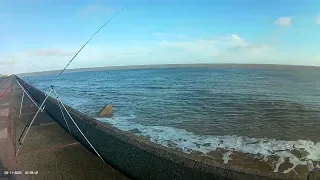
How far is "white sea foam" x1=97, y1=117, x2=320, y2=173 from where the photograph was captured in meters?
9.25

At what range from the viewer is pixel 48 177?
23.7 ft

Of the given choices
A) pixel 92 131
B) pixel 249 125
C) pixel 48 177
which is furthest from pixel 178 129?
pixel 48 177

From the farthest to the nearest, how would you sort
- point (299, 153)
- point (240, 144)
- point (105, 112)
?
point (105, 112)
point (240, 144)
point (299, 153)

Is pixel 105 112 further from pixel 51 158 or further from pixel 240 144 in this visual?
pixel 240 144

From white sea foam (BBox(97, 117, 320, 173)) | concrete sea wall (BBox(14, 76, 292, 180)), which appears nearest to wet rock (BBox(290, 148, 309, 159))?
white sea foam (BBox(97, 117, 320, 173))

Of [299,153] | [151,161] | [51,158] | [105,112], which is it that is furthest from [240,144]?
[105,112]

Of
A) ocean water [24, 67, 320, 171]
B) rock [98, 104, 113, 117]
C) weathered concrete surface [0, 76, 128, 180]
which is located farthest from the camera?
rock [98, 104, 113, 117]

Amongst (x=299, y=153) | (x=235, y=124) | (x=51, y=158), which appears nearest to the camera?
(x=51, y=158)

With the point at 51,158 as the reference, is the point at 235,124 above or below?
below

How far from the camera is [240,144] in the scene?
10.5 meters

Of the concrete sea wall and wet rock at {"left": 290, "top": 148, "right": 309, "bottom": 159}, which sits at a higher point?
the concrete sea wall

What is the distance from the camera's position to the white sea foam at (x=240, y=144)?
925 cm

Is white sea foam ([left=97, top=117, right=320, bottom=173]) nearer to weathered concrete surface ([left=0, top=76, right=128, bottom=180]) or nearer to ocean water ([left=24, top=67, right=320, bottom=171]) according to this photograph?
ocean water ([left=24, top=67, right=320, bottom=171])

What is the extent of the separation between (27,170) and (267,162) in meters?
7.24
